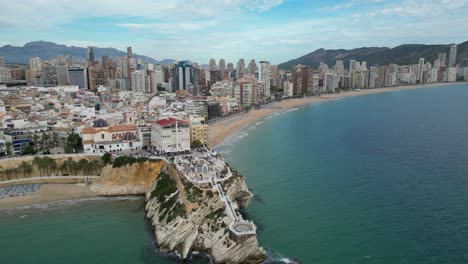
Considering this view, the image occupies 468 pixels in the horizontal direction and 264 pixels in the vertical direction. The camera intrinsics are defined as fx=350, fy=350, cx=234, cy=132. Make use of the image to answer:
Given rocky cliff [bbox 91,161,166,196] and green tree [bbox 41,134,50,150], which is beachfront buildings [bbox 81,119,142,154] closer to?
rocky cliff [bbox 91,161,166,196]

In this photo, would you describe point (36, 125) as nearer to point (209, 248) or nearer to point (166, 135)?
point (166, 135)

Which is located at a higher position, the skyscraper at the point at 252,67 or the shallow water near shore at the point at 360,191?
the skyscraper at the point at 252,67

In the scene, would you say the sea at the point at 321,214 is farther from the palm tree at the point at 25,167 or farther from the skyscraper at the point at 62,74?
the skyscraper at the point at 62,74

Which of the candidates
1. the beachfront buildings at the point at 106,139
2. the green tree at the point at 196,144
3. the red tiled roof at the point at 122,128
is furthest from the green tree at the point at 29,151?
the green tree at the point at 196,144

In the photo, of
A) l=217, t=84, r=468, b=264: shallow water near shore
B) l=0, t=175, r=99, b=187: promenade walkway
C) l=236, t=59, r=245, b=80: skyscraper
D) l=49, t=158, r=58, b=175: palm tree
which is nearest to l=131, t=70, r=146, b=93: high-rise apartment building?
l=236, t=59, r=245, b=80: skyscraper

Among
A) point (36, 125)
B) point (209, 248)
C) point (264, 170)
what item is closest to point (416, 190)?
point (264, 170)

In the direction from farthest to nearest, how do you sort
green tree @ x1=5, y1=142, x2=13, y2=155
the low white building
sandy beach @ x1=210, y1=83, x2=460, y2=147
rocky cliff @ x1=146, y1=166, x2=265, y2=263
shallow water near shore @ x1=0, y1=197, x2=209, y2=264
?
sandy beach @ x1=210, y1=83, x2=460, y2=147
green tree @ x1=5, y1=142, x2=13, y2=155
the low white building
shallow water near shore @ x1=0, y1=197, x2=209, y2=264
rocky cliff @ x1=146, y1=166, x2=265, y2=263
